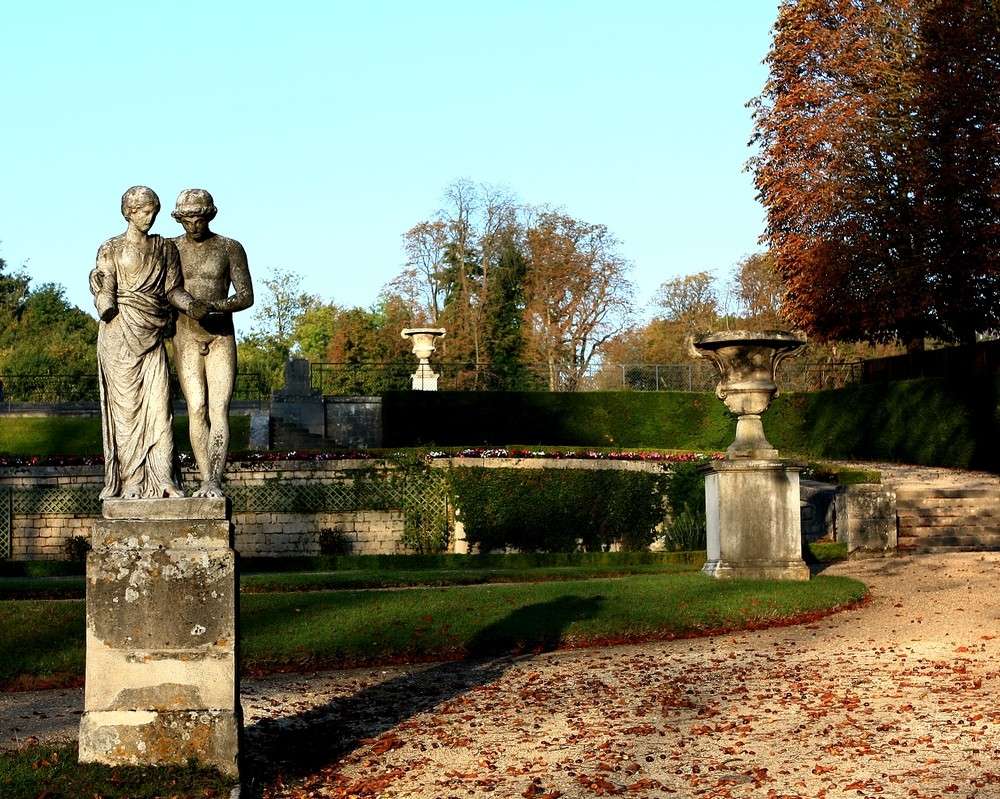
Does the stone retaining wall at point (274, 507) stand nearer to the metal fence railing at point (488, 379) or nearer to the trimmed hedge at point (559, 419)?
the trimmed hedge at point (559, 419)

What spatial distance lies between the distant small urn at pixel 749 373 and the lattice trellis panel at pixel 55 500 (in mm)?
12565

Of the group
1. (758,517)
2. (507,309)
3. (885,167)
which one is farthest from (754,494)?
(507,309)

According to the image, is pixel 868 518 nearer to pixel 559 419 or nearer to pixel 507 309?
pixel 559 419

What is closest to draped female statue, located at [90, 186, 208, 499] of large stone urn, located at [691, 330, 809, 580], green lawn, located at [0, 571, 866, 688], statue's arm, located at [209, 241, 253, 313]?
statue's arm, located at [209, 241, 253, 313]

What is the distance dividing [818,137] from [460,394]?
11563 mm

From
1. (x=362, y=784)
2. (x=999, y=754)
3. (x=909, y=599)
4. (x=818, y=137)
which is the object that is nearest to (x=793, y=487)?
(x=909, y=599)

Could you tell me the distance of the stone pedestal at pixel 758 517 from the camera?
14875mm

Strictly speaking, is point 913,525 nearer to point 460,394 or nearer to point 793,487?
point 793,487

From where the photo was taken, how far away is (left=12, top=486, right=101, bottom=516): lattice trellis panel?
23266mm

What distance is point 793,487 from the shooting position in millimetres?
14953

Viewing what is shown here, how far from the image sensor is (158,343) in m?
7.27

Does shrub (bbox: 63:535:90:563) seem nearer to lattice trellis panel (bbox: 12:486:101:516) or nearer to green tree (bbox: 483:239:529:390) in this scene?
lattice trellis panel (bbox: 12:486:101:516)

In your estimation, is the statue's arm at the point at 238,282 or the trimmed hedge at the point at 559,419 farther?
the trimmed hedge at the point at 559,419

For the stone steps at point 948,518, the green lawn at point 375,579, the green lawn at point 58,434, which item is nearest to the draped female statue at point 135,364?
the green lawn at point 375,579
